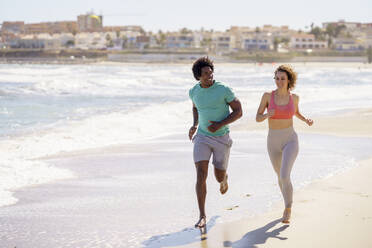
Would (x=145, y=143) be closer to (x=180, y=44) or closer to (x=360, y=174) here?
(x=360, y=174)

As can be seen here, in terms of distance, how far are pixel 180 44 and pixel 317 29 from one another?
116 ft

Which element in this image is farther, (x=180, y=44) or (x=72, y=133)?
(x=180, y=44)

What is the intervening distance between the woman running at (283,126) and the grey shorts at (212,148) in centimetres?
34

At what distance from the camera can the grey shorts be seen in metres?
5.08

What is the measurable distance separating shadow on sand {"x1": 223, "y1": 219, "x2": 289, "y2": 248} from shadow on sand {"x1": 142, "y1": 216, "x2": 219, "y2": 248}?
269mm

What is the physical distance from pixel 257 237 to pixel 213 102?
1.10m

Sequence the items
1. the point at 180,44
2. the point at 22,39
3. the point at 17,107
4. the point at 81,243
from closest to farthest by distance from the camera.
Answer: the point at 81,243, the point at 17,107, the point at 180,44, the point at 22,39

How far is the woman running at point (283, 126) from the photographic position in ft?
16.7

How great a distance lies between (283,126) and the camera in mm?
5156

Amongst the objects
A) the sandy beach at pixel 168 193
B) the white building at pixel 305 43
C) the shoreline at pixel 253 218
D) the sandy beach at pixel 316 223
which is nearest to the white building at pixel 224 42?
the white building at pixel 305 43

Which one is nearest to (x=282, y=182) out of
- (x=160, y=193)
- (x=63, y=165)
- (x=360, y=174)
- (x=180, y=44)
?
(x=160, y=193)

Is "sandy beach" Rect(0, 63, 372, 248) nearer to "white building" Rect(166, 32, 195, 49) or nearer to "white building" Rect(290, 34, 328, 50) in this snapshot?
"white building" Rect(290, 34, 328, 50)

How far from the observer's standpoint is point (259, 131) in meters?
12.1

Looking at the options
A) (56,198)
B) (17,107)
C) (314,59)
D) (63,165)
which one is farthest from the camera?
(314,59)
